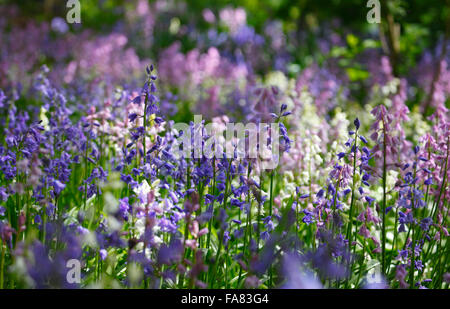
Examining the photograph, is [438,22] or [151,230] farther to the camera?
[438,22]

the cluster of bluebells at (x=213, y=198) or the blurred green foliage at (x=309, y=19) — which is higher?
the blurred green foliage at (x=309, y=19)

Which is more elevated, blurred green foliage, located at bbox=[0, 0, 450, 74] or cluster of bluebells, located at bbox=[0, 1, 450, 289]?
blurred green foliage, located at bbox=[0, 0, 450, 74]

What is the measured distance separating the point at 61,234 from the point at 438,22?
887 cm

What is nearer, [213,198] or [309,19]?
[213,198]

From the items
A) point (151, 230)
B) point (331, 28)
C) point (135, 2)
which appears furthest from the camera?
point (135, 2)

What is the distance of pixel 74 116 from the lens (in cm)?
650

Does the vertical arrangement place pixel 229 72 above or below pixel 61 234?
above

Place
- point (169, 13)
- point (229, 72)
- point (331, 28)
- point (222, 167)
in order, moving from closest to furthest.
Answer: point (222, 167)
point (229, 72)
point (331, 28)
point (169, 13)

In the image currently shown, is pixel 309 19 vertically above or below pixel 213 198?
above

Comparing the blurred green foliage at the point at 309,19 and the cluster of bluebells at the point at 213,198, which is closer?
the cluster of bluebells at the point at 213,198

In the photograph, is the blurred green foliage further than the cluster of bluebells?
Yes
